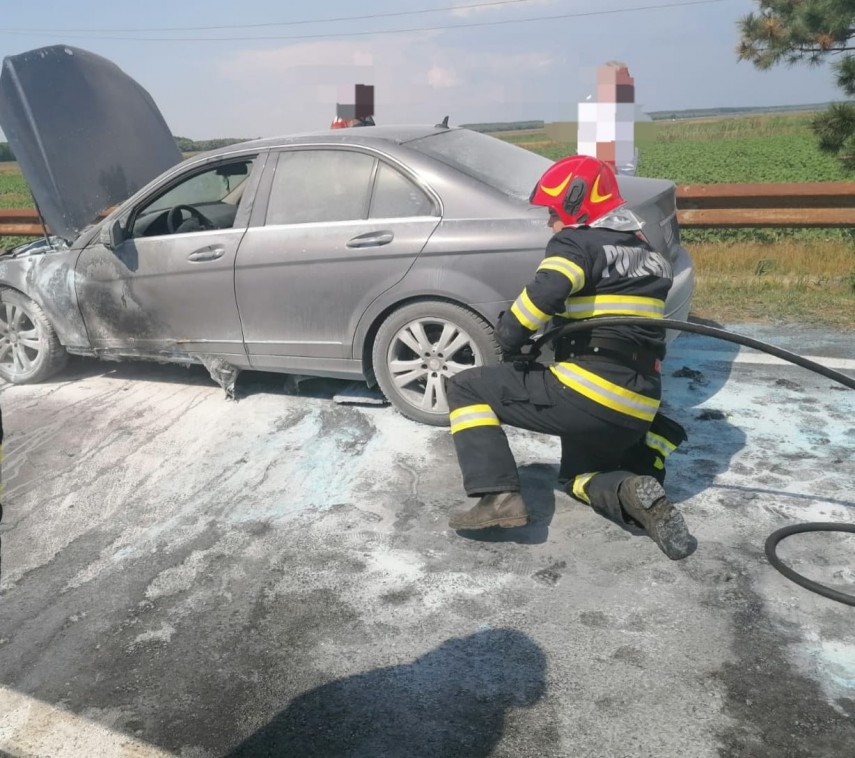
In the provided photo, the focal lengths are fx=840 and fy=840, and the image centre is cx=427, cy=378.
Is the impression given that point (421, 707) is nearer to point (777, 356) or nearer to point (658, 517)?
point (658, 517)

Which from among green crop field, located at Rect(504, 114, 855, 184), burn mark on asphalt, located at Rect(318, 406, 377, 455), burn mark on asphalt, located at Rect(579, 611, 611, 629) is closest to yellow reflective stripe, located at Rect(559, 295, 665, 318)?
burn mark on asphalt, located at Rect(579, 611, 611, 629)

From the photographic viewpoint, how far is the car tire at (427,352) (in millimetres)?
4621

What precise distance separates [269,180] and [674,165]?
97.9ft

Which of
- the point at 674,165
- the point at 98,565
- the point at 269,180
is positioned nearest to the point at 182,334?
the point at 269,180

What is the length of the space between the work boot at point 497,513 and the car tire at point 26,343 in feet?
12.5

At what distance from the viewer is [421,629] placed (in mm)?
3020

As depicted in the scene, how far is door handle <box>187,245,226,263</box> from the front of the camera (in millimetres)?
5211

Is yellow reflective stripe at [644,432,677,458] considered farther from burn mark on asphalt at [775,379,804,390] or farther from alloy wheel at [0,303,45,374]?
alloy wheel at [0,303,45,374]

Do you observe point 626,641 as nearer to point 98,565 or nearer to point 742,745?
point 742,745

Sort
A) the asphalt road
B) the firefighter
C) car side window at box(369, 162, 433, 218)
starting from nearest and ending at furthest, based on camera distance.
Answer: the asphalt road
the firefighter
car side window at box(369, 162, 433, 218)

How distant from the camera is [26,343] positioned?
20.0ft

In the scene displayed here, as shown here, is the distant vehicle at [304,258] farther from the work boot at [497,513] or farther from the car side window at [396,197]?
the work boot at [497,513]

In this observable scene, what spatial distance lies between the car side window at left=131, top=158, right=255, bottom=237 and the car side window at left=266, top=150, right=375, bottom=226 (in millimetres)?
345

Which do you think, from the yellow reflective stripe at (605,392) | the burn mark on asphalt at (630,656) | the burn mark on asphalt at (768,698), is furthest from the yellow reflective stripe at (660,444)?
the burn mark on asphalt at (630,656)
